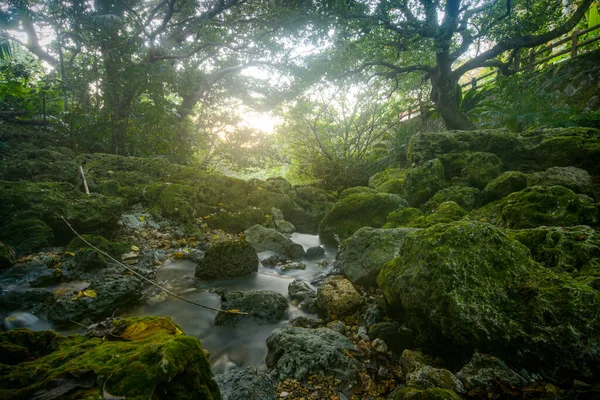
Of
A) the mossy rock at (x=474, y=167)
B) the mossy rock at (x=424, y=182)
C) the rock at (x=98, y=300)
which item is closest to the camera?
the rock at (x=98, y=300)

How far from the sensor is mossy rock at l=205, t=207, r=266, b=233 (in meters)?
8.30

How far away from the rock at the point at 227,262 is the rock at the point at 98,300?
46.9 inches

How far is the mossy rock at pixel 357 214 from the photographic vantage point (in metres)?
6.82

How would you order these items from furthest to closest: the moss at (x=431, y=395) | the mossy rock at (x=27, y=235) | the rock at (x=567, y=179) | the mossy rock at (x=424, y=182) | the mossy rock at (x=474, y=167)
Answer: the mossy rock at (x=424, y=182)
the mossy rock at (x=474, y=167)
the mossy rock at (x=27, y=235)
the rock at (x=567, y=179)
the moss at (x=431, y=395)

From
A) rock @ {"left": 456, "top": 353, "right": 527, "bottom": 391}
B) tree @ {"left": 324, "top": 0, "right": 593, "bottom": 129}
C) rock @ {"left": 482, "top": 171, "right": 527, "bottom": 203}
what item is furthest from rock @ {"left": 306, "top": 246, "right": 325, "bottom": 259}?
tree @ {"left": 324, "top": 0, "right": 593, "bottom": 129}

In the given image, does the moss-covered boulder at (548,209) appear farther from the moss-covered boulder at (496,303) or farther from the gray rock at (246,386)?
the gray rock at (246,386)

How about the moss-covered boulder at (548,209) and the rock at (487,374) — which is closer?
the rock at (487,374)

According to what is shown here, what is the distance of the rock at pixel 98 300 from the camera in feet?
11.3

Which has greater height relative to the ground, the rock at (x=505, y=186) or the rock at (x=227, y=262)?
the rock at (x=505, y=186)

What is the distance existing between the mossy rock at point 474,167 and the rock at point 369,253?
3165mm

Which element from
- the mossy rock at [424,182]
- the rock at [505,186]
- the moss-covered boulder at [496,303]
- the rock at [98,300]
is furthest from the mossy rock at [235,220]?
the moss-covered boulder at [496,303]

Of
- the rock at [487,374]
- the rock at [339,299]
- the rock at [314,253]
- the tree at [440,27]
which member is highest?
the tree at [440,27]

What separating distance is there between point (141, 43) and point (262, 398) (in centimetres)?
1304

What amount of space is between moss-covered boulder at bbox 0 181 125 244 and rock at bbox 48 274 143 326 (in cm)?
223
